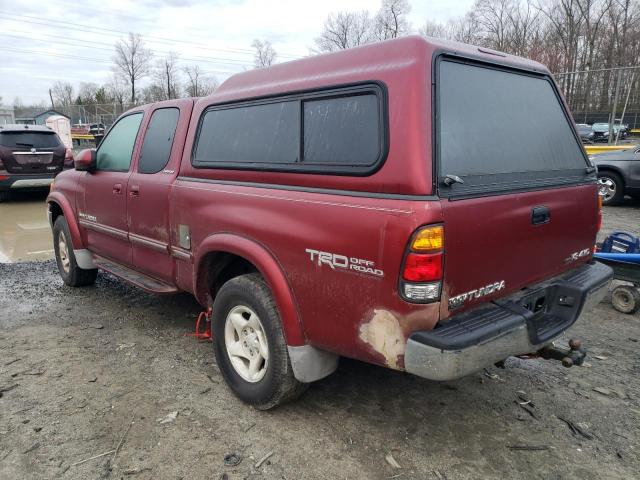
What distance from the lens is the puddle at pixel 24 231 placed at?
701 cm

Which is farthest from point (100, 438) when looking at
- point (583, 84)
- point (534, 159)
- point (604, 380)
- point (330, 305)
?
point (583, 84)

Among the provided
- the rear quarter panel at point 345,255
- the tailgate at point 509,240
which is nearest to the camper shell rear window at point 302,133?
the rear quarter panel at point 345,255

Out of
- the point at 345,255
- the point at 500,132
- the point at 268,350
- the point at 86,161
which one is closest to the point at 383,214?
the point at 345,255

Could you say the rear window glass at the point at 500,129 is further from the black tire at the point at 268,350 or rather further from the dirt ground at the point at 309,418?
the dirt ground at the point at 309,418

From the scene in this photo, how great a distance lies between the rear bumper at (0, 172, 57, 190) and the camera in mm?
10672

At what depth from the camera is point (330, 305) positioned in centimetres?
246

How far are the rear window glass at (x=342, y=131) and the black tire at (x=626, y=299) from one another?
11.5ft

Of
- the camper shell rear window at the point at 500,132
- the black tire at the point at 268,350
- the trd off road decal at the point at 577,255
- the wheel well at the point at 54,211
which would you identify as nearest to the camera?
the camper shell rear window at the point at 500,132

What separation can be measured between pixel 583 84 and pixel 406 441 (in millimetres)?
19676

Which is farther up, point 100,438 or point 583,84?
point 583,84

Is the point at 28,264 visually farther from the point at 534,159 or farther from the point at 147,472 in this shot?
the point at 534,159

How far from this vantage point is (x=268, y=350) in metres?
2.82

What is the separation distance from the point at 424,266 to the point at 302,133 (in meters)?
1.10

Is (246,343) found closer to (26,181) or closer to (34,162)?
(26,181)
